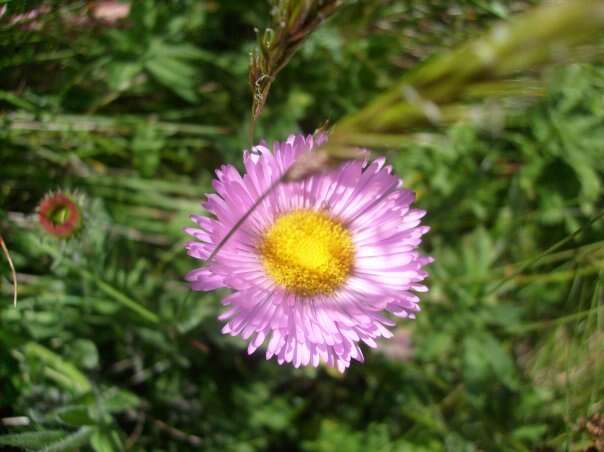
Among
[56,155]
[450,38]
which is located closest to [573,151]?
[450,38]

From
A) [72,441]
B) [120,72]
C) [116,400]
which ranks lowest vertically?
[72,441]

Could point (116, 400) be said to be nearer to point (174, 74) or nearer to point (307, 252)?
point (307, 252)

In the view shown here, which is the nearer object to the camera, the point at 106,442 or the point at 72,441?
the point at 72,441

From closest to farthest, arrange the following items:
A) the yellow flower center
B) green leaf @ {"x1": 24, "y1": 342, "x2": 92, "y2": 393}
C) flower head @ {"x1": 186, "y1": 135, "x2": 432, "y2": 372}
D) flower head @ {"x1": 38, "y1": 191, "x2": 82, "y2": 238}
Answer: flower head @ {"x1": 186, "y1": 135, "x2": 432, "y2": 372} → flower head @ {"x1": 38, "y1": 191, "x2": 82, "y2": 238} → the yellow flower center → green leaf @ {"x1": 24, "y1": 342, "x2": 92, "y2": 393}

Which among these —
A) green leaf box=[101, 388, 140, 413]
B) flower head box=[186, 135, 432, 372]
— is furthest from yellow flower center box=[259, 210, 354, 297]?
green leaf box=[101, 388, 140, 413]

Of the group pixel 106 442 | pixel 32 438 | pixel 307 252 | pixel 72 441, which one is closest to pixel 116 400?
pixel 106 442

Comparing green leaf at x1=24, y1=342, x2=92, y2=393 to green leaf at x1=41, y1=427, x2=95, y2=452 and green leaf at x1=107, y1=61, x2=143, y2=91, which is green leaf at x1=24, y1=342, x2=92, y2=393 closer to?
green leaf at x1=41, y1=427, x2=95, y2=452

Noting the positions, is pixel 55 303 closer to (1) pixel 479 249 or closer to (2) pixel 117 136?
(2) pixel 117 136
